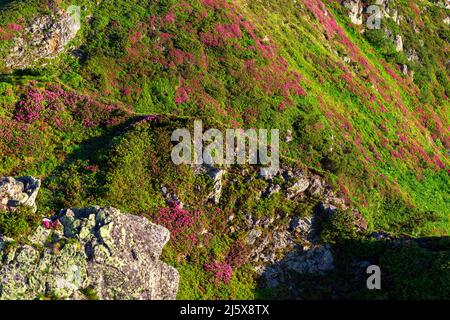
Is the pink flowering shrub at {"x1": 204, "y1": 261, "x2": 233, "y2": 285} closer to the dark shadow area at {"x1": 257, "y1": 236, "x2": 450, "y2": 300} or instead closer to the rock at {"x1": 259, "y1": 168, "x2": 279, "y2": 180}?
the dark shadow area at {"x1": 257, "y1": 236, "x2": 450, "y2": 300}

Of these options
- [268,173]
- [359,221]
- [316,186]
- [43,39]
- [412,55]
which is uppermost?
[412,55]

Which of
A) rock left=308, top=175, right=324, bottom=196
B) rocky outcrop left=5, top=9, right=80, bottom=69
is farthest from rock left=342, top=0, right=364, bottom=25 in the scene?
rocky outcrop left=5, top=9, right=80, bottom=69

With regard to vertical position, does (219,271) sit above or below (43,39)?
below

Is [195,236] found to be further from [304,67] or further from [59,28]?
[304,67]

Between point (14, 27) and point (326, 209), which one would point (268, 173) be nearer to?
point (326, 209)

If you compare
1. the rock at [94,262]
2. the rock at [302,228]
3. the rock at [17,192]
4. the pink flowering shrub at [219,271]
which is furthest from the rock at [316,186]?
the rock at [17,192]

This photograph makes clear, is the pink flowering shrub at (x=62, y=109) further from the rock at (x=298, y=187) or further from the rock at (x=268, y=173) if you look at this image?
the rock at (x=298, y=187)

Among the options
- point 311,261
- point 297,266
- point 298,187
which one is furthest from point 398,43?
point 297,266
